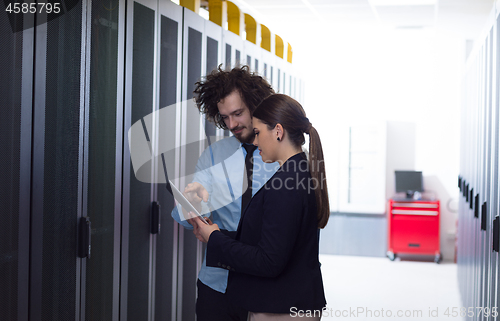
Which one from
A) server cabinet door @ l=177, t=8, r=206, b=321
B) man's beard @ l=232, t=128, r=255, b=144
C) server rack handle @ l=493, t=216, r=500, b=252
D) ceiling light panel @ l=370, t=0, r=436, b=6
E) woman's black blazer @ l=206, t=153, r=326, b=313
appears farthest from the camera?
ceiling light panel @ l=370, t=0, r=436, b=6

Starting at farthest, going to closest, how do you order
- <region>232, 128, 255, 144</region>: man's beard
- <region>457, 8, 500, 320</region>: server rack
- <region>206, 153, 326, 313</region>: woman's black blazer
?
<region>457, 8, 500, 320</region>: server rack → <region>232, 128, 255, 144</region>: man's beard → <region>206, 153, 326, 313</region>: woman's black blazer

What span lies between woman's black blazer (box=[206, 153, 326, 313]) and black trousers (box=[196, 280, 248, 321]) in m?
0.22

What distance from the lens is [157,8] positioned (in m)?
2.34

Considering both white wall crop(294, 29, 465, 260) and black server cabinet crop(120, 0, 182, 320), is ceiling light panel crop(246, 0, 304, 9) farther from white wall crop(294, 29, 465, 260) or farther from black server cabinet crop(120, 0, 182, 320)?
black server cabinet crop(120, 0, 182, 320)

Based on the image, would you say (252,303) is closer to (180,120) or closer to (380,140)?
(180,120)

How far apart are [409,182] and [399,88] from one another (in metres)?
1.37

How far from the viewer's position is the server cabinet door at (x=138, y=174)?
2.18m

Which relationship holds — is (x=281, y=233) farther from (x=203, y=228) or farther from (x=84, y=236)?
(x=84, y=236)

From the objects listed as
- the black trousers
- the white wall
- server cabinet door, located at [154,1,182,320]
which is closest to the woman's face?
the black trousers

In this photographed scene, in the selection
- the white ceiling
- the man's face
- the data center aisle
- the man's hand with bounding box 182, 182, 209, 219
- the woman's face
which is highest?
the white ceiling

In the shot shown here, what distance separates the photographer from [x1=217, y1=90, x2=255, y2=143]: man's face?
6.55 feet

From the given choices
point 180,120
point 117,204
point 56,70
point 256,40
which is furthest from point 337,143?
point 56,70

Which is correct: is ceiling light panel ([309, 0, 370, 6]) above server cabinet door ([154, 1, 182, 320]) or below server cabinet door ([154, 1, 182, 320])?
above

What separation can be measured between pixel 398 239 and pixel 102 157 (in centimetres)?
495
